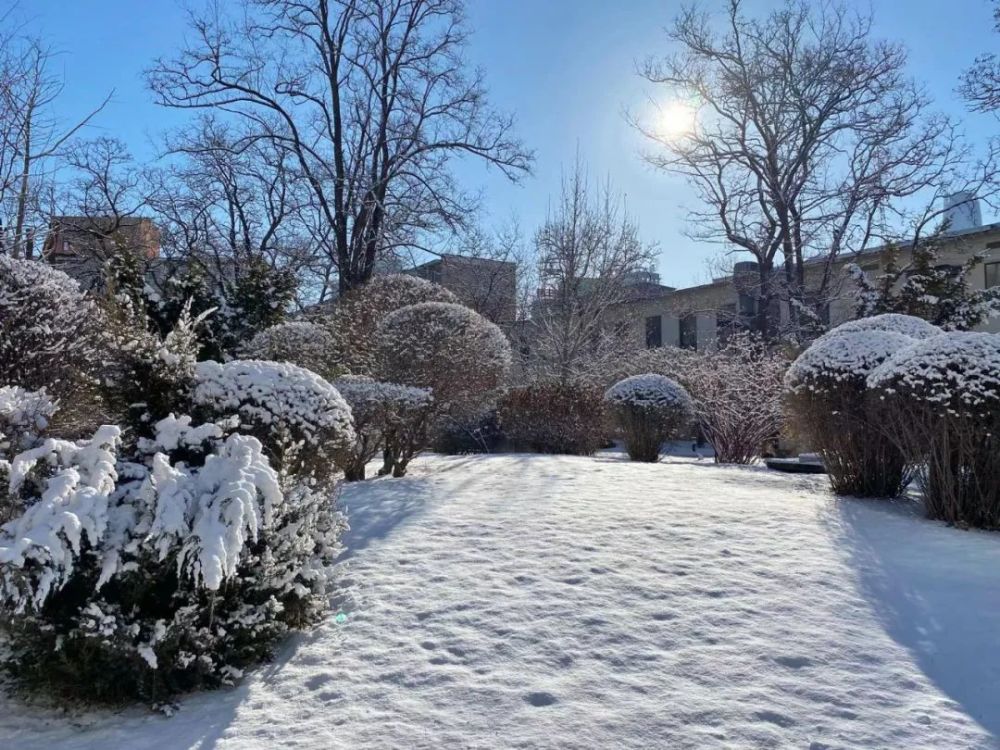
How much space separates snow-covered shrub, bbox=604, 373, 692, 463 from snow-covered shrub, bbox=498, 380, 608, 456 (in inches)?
17.5

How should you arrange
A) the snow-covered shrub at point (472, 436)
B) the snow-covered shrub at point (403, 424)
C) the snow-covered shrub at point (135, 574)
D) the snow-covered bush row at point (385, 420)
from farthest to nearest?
the snow-covered shrub at point (472, 436)
the snow-covered shrub at point (403, 424)
the snow-covered bush row at point (385, 420)
the snow-covered shrub at point (135, 574)

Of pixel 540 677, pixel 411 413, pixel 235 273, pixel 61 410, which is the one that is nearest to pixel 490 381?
pixel 411 413

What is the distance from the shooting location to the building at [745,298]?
20.7 meters

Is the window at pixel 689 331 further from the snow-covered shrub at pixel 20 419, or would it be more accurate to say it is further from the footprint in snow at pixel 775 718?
A: the footprint in snow at pixel 775 718

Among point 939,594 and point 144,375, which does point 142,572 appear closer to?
point 144,375

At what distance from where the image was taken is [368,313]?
11.6 metres

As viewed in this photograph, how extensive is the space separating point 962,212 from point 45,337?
2374 cm

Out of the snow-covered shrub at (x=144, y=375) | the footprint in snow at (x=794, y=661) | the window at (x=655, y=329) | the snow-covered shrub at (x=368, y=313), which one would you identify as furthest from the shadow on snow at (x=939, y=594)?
the window at (x=655, y=329)

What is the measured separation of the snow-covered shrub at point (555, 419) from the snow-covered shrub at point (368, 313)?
2262mm

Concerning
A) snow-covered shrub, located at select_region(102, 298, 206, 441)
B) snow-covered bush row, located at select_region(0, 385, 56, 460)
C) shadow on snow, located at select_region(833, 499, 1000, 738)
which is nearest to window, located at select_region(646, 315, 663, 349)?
shadow on snow, located at select_region(833, 499, 1000, 738)

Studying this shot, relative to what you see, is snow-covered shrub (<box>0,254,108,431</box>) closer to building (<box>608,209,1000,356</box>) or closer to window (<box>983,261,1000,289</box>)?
building (<box>608,209,1000,356</box>)

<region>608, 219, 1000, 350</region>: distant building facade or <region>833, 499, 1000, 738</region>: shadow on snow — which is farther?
<region>608, 219, 1000, 350</region>: distant building facade

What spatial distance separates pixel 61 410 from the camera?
225 inches

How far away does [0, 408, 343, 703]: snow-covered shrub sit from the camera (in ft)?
9.03
